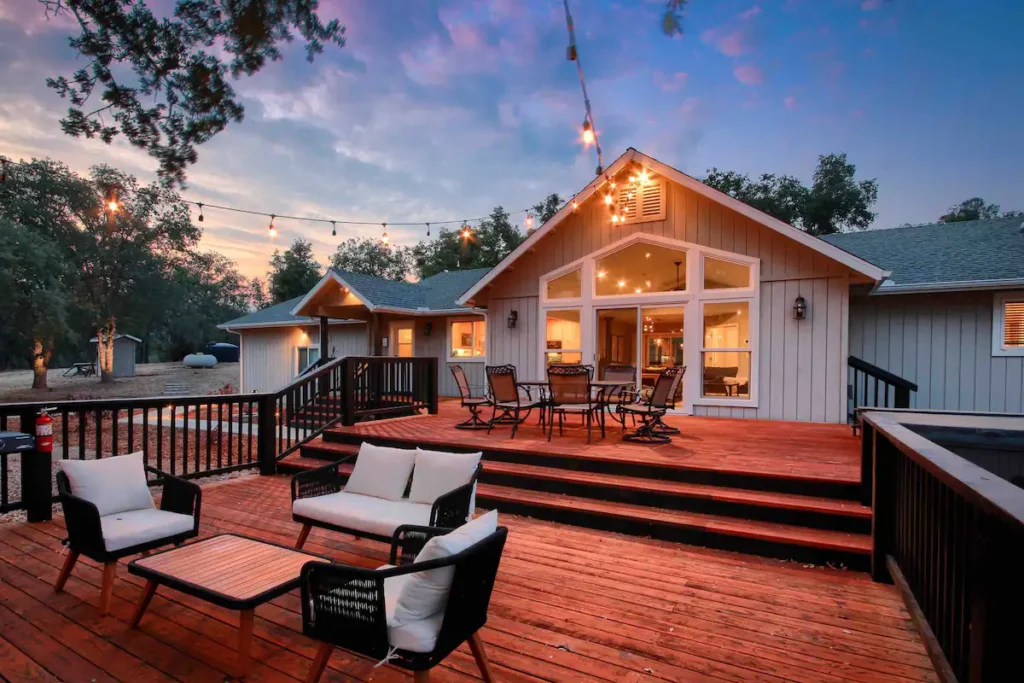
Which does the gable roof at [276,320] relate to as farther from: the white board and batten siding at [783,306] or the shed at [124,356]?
the shed at [124,356]

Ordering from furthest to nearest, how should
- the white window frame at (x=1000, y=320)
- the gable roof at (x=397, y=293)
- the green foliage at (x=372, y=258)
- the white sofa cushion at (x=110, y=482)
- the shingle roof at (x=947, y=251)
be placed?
1. the green foliage at (x=372, y=258)
2. the gable roof at (x=397, y=293)
3. the shingle roof at (x=947, y=251)
4. the white window frame at (x=1000, y=320)
5. the white sofa cushion at (x=110, y=482)

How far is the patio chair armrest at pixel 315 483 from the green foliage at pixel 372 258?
3024 cm

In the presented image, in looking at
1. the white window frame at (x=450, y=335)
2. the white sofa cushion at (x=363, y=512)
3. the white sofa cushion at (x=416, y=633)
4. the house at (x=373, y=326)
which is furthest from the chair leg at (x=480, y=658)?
the white window frame at (x=450, y=335)

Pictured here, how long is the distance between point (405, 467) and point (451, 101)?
228 inches

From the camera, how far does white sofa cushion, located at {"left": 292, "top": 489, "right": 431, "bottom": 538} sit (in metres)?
3.29

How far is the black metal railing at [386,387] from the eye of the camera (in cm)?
730

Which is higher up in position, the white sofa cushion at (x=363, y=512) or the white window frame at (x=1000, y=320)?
the white window frame at (x=1000, y=320)

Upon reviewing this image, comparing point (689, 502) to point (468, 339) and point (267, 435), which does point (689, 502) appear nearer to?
point (267, 435)

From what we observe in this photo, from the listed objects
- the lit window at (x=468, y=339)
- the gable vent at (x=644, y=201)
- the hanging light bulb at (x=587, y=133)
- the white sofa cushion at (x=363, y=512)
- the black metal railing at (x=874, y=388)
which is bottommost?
the white sofa cushion at (x=363, y=512)

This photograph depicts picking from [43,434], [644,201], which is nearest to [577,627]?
[43,434]

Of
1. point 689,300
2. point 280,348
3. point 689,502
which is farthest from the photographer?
point 280,348

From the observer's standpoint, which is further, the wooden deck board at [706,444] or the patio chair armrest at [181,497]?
the wooden deck board at [706,444]

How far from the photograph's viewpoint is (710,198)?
25.1 ft

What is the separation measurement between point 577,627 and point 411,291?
1177 centimetres
